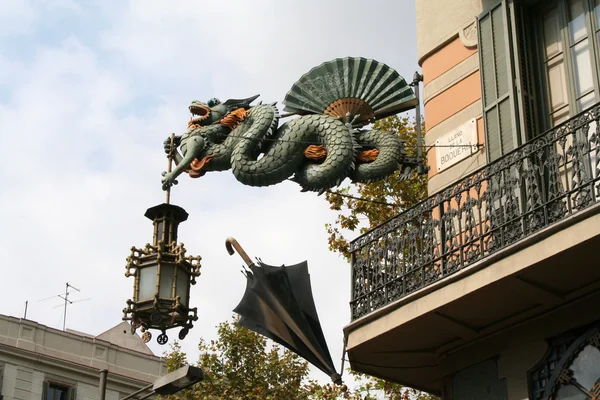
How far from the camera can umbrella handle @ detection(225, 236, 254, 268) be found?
1322 cm

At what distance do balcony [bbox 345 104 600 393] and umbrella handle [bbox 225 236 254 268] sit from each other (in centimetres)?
133

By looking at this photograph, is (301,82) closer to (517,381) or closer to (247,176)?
(247,176)

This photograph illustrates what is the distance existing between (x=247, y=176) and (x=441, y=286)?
3.27 metres

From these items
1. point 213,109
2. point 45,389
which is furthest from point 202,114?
point 45,389

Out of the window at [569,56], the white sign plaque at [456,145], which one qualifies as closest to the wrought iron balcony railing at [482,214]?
the window at [569,56]

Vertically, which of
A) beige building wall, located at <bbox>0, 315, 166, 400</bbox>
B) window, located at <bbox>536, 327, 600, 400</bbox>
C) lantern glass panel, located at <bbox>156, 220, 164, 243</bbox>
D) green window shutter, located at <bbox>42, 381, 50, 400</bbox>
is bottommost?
window, located at <bbox>536, 327, 600, 400</bbox>

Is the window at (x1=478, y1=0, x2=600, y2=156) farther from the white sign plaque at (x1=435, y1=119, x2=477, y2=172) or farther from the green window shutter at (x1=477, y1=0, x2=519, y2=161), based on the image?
the white sign plaque at (x1=435, y1=119, x2=477, y2=172)

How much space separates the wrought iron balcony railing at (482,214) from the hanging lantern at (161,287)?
1.77 metres

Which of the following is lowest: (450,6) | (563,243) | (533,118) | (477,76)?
(563,243)

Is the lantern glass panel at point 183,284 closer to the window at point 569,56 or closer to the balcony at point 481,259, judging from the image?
the balcony at point 481,259

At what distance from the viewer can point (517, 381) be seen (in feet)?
36.2

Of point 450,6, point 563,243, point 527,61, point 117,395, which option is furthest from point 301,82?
point 117,395

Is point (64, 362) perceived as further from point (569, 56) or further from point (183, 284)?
point (569, 56)

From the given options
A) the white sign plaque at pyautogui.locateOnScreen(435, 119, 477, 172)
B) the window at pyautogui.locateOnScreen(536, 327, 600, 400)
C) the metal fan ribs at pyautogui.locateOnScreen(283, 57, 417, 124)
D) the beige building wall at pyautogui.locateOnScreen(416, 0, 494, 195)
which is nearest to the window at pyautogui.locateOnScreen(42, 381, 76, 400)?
the metal fan ribs at pyautogui.locateOnScreen(283, 57, 417, 124)
